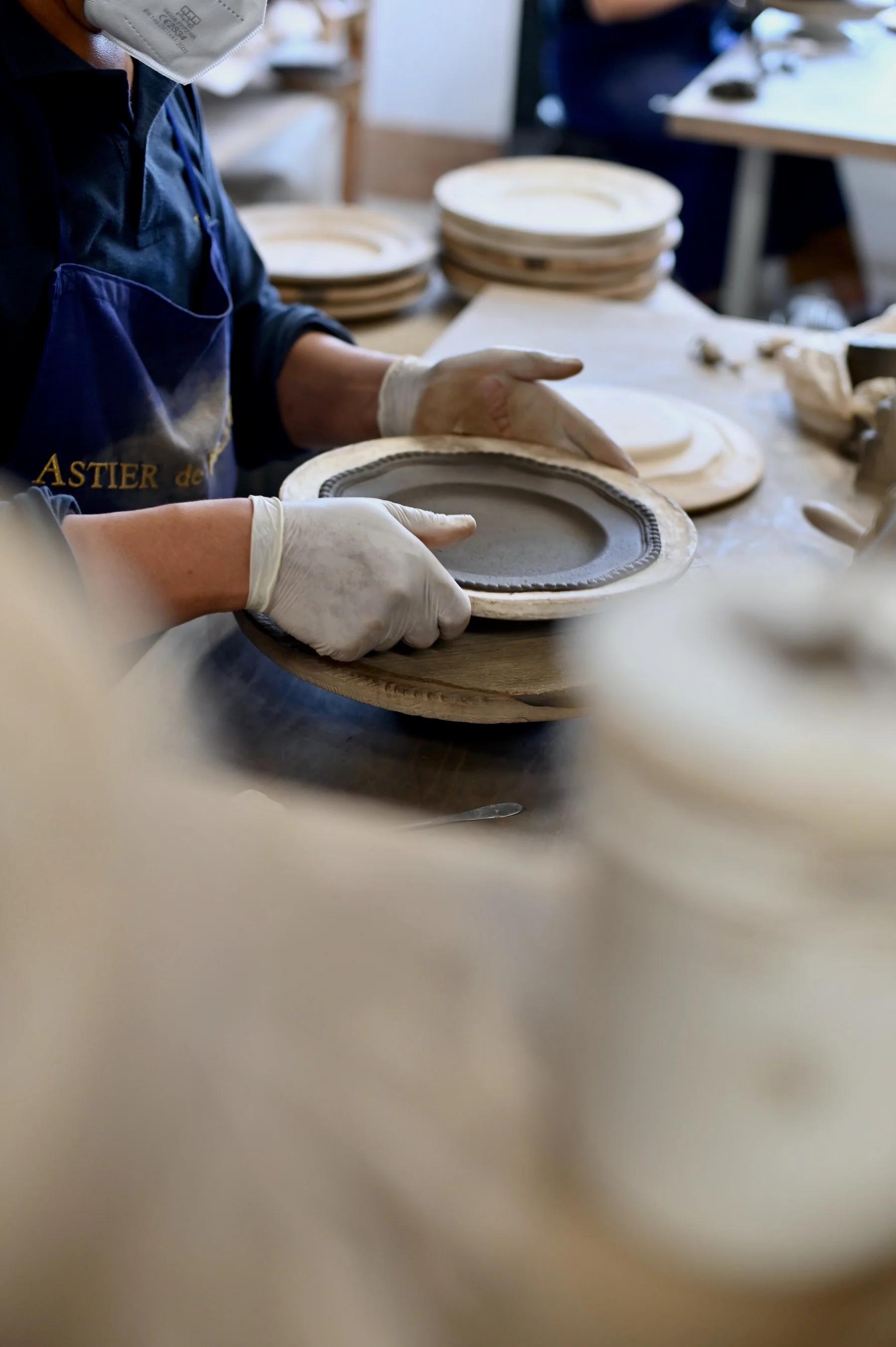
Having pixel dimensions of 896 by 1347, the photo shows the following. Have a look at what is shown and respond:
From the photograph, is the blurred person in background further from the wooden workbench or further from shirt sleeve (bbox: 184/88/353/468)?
the wooden workbench

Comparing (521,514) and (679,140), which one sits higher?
(521,514)

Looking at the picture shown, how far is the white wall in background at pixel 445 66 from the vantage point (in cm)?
654

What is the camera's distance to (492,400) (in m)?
1.81

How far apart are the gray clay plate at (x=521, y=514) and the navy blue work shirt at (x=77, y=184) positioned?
1.30 feet

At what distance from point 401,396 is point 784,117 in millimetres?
2326

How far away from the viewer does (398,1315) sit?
0.66m

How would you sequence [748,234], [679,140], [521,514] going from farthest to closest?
[679,140]
[748,234]
[521,514]

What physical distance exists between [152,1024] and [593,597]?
2.43 feet

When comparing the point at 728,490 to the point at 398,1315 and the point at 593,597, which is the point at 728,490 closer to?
the point at 593,597

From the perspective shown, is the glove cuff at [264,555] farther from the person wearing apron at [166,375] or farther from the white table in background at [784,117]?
the white table in background at [784,117]

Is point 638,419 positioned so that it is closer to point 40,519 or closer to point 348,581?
point 348,581

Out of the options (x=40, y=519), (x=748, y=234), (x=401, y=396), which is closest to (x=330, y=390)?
(x=401, y=396)

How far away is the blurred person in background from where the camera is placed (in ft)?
15.3

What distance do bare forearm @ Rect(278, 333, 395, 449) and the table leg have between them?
2567 mm
